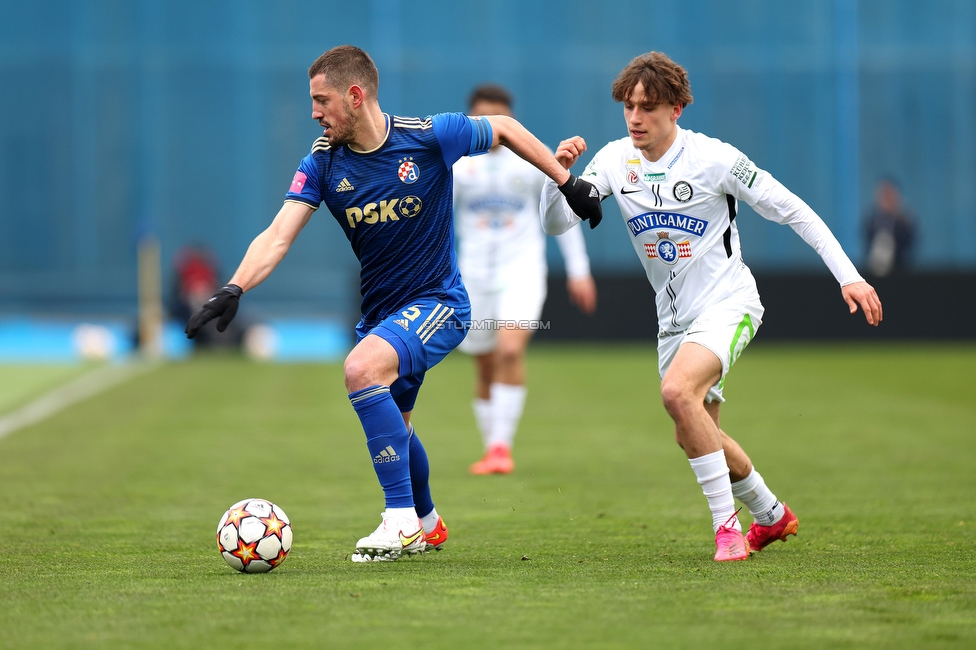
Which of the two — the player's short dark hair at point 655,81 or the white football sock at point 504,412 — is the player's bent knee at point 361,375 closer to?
the player's short dark hair at point 655,81

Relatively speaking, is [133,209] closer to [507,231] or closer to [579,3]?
[579,3]

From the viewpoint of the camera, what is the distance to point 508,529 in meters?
6.93

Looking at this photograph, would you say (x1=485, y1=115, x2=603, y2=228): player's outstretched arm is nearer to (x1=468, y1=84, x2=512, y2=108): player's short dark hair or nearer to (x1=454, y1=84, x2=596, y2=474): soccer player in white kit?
(x1=468, y1=84, x2=512, y2=108): player's short dark hair

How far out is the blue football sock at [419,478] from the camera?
6219 mm

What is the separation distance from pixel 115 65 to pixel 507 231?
20908 millimetres

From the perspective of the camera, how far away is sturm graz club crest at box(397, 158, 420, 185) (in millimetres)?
6000

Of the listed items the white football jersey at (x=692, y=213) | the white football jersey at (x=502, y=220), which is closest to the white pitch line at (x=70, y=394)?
the white football jersey at (x=502, y=220)

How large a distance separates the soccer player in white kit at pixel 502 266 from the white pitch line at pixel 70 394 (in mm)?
4548

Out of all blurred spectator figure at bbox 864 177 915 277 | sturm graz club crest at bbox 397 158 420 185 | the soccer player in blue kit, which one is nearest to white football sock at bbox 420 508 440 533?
the soccer player in blue kit

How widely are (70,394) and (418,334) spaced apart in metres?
10.7

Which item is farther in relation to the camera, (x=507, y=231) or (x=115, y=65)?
(x=115, y=65)

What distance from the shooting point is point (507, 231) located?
10211mm

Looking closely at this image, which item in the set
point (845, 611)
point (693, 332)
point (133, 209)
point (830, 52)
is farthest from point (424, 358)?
point (830, 52)

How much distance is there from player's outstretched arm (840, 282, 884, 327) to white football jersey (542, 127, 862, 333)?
19 centimetres
